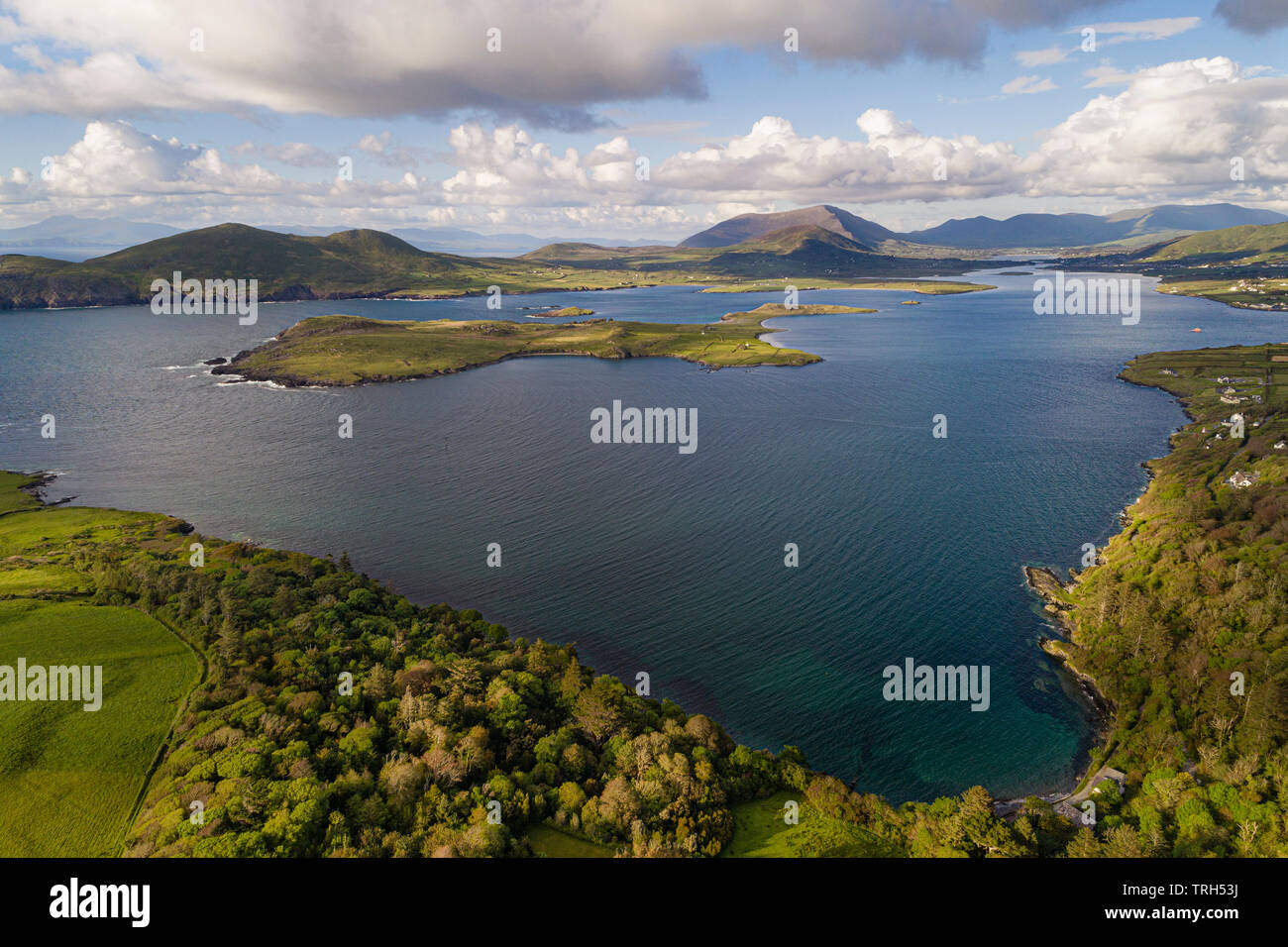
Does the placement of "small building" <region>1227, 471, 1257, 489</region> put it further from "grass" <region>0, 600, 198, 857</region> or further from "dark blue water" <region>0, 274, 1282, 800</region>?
"grass" <region>0, 600, 198, 857</region>

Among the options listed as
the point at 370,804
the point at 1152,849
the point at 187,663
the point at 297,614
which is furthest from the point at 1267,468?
the point at 187,663

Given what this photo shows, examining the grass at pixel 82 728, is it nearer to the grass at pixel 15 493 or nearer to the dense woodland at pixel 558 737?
the dense woodland at pixel 558 737

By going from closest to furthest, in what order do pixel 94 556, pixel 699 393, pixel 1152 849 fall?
pixel 1152 849, pixel 94 556, pixel 699 393

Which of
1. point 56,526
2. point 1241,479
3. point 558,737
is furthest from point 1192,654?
point 56,526

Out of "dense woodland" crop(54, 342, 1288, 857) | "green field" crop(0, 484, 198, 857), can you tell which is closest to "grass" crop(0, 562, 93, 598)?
"green field" crop(0, 484, 198, 857)

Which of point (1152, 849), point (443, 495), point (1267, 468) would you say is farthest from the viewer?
point (443, 495)

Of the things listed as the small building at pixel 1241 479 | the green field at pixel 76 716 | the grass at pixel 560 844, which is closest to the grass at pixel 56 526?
the green field at pixel 76 716

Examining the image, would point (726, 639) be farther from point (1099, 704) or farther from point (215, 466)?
point (215, 466)
